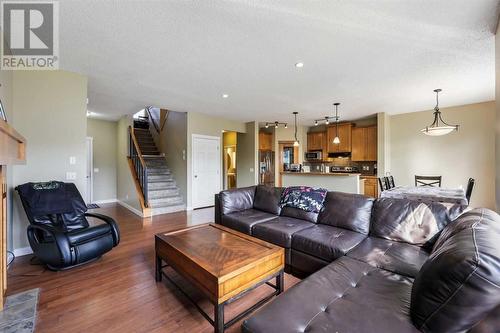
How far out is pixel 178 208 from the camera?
577 cm

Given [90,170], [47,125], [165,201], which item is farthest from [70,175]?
[90,170]

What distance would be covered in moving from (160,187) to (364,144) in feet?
20.1

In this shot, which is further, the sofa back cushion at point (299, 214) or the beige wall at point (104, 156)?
the beige wall at point (104, 156)

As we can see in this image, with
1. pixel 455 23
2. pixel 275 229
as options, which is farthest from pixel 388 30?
pixel 275 229

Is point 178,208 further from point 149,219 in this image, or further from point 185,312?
point 185,312

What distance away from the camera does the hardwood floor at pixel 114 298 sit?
1.73 meters

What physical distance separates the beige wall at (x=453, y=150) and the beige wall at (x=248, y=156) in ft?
13.1

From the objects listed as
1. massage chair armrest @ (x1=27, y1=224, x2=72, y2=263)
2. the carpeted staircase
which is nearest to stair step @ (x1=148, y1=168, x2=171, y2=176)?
the carpeted staircase

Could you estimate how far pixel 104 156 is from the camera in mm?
6945

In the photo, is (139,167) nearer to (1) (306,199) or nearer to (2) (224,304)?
(1) (306,199)

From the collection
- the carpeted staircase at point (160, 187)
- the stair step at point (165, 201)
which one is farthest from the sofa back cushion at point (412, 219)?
the stair step at point (165, 201)

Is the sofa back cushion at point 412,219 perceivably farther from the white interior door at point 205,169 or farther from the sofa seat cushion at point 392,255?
the white interior door at point 205,169

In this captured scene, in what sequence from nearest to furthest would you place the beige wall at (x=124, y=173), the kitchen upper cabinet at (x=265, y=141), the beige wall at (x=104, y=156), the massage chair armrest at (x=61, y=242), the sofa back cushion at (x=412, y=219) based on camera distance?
the sofa back cushion at (x=412, y=219)
the massage chair armrest at (x=61, y=242)
the beige wall at (x=124, y=173)
the beige wall at (x=104, y=156)
the kitchen upper cabinet at (x=265, y=141)

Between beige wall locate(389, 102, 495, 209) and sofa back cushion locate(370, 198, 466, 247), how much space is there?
4337 millimetres
